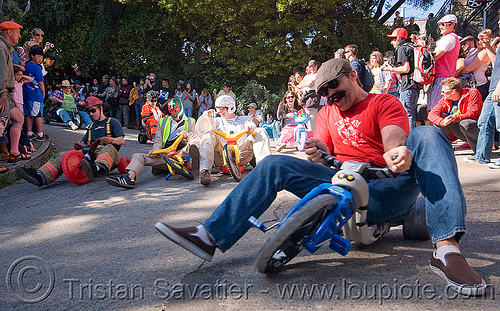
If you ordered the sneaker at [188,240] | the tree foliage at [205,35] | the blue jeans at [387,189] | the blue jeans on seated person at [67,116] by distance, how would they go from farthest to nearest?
the tree foliage at [205,35] → the blue jeans on seated person at [67,116] → the sneaker at [188,240] → the blue jeans at [387,189]

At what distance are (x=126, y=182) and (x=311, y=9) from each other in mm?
14486

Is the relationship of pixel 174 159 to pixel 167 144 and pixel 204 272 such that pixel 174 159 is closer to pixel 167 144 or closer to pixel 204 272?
pixel 167 144

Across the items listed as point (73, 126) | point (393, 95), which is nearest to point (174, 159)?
point (393, 95)

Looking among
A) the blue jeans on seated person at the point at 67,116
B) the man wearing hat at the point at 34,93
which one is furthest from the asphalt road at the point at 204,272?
the blue jeans on seated person at the point at 67,116

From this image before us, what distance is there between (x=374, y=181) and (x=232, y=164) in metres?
3.53

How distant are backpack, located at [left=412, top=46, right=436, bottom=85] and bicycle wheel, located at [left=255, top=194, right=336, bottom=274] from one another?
17.4 ft

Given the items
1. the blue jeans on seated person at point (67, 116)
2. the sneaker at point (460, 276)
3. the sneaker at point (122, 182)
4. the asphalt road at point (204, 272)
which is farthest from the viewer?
the blue jeans on seated person at point (67, 116)

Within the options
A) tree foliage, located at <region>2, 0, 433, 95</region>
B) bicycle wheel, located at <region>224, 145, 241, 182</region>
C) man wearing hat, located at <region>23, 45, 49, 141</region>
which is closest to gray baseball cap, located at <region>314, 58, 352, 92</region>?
bicycle wheel, located at <region>224, 145, 241, 182</region>

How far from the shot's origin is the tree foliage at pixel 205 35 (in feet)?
57.8

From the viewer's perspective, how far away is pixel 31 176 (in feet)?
20.4

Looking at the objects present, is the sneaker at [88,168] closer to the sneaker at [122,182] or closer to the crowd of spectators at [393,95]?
the crowd of spectators at [393,95]

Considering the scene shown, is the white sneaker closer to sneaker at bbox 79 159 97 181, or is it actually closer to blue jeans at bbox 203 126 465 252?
sneaker at bbox 79 159 97 181

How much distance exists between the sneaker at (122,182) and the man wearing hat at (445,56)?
4.99 m

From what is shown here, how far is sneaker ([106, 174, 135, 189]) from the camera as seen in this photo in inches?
224
